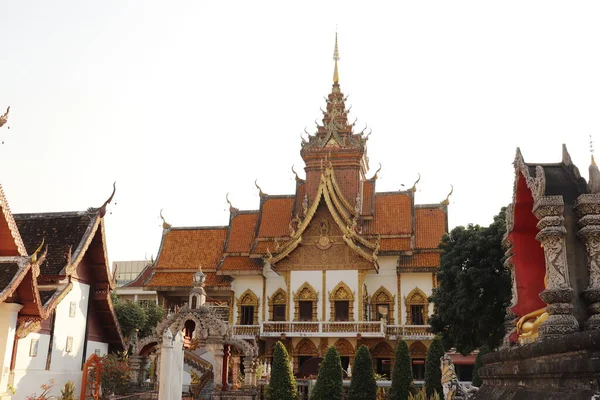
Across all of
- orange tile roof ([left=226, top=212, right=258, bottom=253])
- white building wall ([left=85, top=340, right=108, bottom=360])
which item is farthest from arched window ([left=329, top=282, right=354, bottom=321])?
white building wall ([left=85, top=340, right=108, bottom=360])

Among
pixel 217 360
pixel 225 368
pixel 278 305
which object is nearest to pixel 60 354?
pixel 217 360

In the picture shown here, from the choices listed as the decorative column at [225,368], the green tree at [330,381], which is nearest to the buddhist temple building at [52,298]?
the decorative column at [225,368]

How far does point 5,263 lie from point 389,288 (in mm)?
17350

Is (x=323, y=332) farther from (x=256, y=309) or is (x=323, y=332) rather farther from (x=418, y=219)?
(x=418, y=219)

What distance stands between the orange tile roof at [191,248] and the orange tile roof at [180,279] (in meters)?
0.38

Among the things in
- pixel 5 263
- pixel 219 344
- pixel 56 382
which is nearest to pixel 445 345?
pixel 219 344

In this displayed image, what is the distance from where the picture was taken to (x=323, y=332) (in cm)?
2577

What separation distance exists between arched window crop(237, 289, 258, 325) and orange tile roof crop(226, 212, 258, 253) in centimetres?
228

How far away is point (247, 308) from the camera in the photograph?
28.5 metres

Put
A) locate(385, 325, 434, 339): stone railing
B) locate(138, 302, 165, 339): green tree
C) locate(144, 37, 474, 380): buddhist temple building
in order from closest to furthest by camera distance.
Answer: locate(385, 325, 434, 339): stone railing, locate(144, 37, 474, 380): buddhist temple building, locate(138, 302, 165, 339): green tree

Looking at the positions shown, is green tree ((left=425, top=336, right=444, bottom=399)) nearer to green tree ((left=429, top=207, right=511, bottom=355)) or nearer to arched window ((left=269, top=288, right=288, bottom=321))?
green tree ((left=429, top=207, right=511, bottom=355))

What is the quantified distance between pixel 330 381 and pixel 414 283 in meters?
9.56

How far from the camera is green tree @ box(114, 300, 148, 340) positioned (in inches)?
1109

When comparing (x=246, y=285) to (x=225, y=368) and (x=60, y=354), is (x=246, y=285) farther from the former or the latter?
(x=60, y=354)
